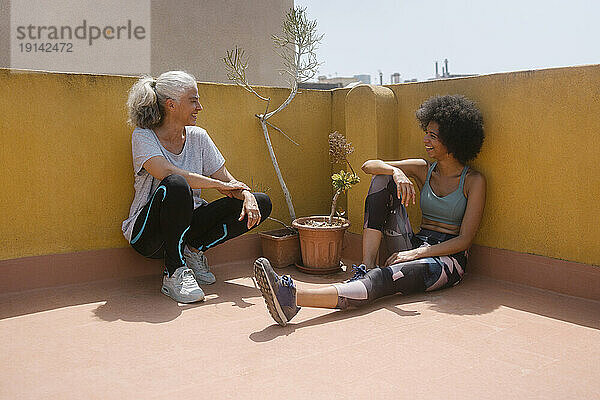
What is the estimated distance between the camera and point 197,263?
3260 mm

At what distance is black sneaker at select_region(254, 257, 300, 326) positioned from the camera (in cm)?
232

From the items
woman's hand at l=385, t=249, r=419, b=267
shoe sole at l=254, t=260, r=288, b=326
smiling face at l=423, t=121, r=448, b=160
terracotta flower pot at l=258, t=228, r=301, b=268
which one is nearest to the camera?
shoe sole at l=254, t=260, r=288, b=326

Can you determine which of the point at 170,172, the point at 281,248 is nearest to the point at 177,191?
the point at 170,172

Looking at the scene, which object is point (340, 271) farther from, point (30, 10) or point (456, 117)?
point (30, 10)

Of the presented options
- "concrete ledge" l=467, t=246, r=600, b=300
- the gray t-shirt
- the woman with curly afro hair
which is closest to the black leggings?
the gray t-shirt

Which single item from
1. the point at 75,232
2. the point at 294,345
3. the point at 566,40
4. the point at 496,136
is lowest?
the point at 294,345

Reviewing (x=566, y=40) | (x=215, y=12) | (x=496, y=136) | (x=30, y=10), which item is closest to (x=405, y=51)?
(x=566, y=40)

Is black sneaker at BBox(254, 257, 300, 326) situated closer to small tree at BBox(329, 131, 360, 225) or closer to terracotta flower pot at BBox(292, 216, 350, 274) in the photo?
terracotta flower pot at BBox(292, 216, 350, 274)

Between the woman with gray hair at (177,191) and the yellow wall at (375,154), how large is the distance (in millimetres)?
273

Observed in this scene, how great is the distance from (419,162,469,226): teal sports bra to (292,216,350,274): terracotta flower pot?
1.97 ft

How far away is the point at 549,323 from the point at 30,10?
5542 millimetres

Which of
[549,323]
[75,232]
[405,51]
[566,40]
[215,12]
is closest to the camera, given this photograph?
[549,323]

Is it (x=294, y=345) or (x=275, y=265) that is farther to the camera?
(x=275, y=265)

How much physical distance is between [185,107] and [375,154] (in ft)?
4.49
